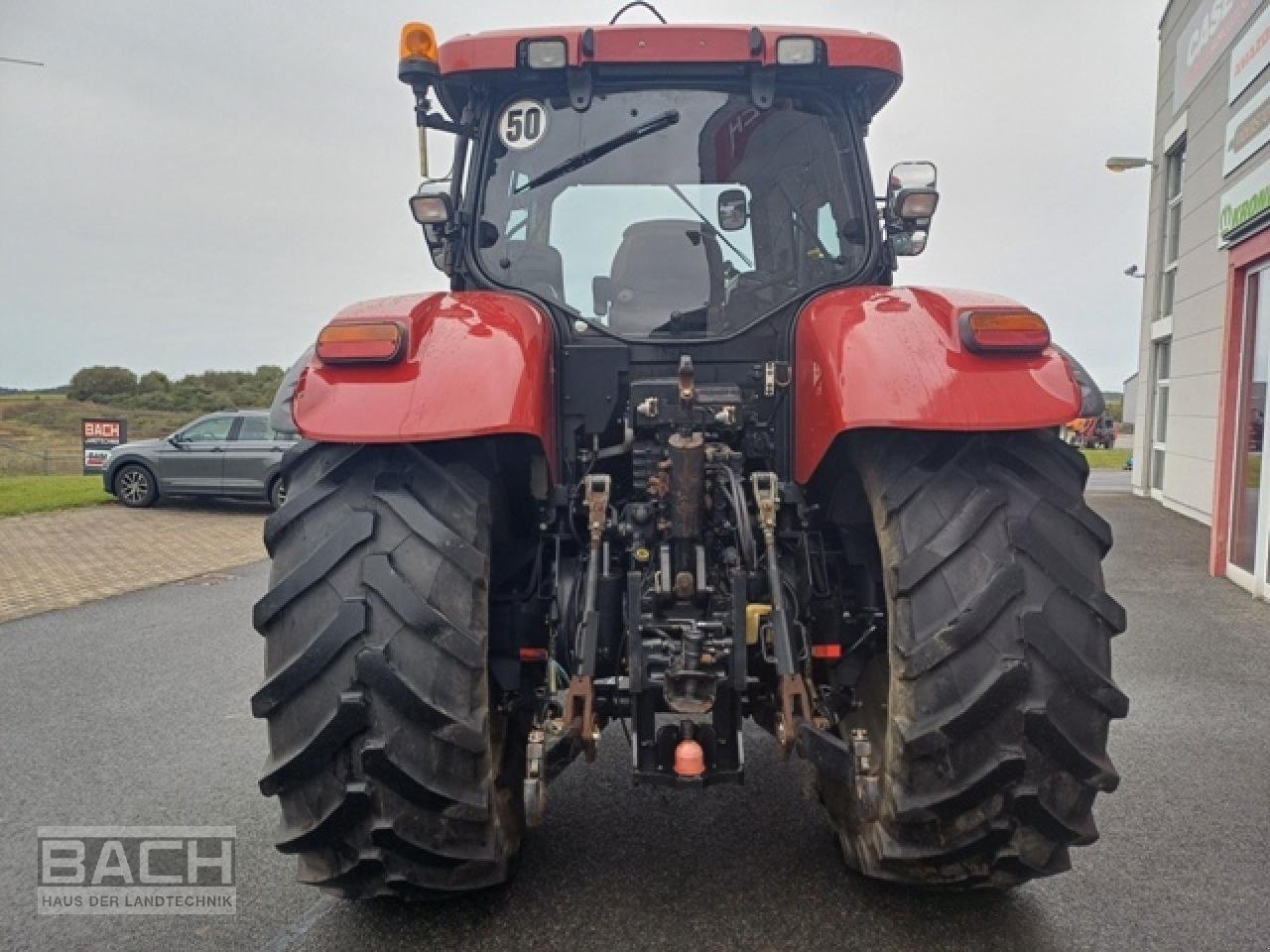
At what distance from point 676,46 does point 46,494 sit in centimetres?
1611

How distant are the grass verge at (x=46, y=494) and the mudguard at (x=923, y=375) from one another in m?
14.5

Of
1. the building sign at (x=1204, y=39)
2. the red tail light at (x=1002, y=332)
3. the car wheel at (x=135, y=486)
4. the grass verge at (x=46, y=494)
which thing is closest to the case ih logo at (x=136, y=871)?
the red tail light at (x=1002, y=332)

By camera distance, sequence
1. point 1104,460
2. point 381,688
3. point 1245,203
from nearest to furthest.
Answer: point 381,688, point 1245,203, point 1104,460

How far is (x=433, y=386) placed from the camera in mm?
2273

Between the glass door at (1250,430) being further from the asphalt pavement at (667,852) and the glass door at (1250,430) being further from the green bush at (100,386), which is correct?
the green bush at (100,386)

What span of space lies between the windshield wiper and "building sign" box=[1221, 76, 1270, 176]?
8.13 m

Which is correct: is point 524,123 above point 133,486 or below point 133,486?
above

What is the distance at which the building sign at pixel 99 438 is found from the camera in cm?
1864

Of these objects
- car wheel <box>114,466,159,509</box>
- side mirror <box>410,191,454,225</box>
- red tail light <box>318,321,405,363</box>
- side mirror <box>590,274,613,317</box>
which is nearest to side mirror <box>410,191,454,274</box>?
side mirror <box>410,191,454,225</box>

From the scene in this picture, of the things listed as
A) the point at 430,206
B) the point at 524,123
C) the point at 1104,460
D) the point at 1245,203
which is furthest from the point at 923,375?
the point at 1104,460

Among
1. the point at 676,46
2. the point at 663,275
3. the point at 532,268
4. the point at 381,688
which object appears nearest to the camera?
the point at 381,688

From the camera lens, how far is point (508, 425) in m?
2.26

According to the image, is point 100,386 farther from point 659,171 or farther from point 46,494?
point 659,171

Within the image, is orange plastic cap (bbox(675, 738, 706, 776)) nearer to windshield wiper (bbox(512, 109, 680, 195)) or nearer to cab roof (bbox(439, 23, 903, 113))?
windshield wiper (bbox(512, 109, 680, 195))
